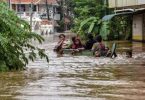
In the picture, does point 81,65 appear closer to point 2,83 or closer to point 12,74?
point 12,74

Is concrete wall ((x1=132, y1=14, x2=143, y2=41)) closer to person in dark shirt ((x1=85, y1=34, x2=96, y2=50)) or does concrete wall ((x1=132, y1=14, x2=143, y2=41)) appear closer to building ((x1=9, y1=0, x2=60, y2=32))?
person in dark shirt ((x1=85, y1=34, x2=96, y2=50))

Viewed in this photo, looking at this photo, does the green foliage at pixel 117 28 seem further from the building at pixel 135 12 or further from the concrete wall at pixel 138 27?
the concrete wall at pixel 138 27

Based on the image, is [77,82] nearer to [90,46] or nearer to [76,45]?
[90,46]

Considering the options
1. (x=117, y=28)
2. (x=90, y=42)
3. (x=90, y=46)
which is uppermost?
(x=90, y=42)

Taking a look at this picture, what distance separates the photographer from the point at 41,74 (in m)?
16.1

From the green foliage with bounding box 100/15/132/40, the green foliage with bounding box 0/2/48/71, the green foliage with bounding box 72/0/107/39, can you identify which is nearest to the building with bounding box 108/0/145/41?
the green foliage with bounding box 100/15/132/40

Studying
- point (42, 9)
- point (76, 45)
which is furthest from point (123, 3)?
point (42, 9)

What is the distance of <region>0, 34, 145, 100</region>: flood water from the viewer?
11.1 m

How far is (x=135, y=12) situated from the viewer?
38969 mm

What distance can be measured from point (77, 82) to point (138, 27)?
92.6 ft

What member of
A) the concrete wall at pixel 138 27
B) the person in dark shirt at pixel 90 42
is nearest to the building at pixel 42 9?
the concrete wall at pixel 138 27

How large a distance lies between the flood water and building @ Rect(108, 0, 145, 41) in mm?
18848

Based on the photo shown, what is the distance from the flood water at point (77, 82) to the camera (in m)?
11.1

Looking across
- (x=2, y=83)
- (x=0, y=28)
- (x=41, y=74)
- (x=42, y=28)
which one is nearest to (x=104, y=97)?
(x=2, y=83)
